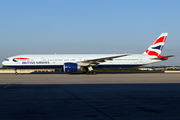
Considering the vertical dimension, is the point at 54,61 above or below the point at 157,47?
below

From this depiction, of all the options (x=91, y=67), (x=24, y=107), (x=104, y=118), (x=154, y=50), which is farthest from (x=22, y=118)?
(x=154, y=50)

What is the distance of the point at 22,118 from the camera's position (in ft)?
20.6

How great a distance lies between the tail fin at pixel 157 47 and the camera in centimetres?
4049

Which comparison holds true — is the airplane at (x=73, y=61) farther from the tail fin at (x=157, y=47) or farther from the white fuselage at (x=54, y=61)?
the tail fin at (x=157, y=47)

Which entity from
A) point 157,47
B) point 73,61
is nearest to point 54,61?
point 73,61

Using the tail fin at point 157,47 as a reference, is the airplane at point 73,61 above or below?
below

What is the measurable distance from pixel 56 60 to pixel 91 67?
19.7 feet

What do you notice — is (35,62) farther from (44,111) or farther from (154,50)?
(44,111)

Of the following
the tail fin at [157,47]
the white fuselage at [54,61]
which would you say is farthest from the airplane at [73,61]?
the tail fin at [157,47]

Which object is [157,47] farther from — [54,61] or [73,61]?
[54,61]

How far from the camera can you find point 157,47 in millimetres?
40594

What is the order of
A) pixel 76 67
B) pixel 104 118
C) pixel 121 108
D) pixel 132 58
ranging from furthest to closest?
1. pixel 132 58
2. pixel 76 67
3. pixel 121 108
4. pixel 104 118

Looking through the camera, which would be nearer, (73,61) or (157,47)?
(73,61)

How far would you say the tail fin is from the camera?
40487 mm
